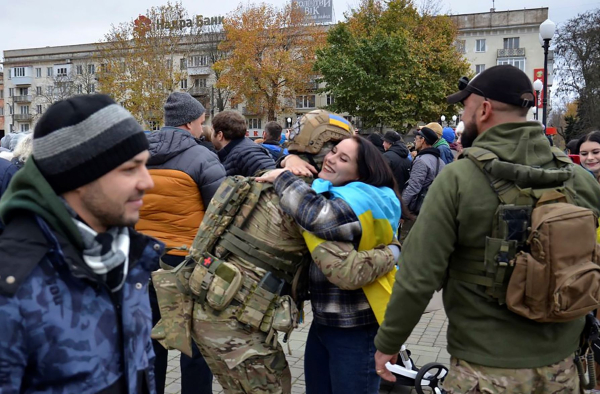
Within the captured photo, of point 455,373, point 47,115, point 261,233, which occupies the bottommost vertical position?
point 455,373

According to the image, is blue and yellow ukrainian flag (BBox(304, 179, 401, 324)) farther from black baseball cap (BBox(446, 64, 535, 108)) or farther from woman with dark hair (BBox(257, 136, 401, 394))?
black baseball cap (BBox(446, 64, 535, 108))

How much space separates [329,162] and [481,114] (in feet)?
2.77

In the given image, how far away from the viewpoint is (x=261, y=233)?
287cm

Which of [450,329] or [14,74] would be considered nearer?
[450,329]

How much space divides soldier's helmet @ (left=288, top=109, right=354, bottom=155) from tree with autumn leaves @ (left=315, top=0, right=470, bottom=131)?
3697 centimetres

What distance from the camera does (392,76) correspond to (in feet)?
129

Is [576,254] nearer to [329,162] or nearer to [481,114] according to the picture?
[481,114]

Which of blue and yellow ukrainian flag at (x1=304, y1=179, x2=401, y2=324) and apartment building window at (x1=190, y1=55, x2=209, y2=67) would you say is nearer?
blue and yellow ukrainian flag at (x1=304, y1=179, x2=401, y2=324)

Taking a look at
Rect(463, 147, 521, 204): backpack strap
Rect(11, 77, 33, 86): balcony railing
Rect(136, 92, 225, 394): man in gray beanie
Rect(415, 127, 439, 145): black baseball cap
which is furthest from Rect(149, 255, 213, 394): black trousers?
Rect(11, 77, 33, 86): balcony railing

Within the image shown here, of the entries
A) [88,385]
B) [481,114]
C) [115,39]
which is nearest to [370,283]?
[481,114]

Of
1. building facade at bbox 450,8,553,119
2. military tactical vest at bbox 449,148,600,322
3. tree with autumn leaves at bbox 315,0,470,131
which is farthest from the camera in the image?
building facade at bbox 450,8,553,119

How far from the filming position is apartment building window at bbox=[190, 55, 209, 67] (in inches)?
2290

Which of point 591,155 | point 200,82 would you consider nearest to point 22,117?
point 200,82

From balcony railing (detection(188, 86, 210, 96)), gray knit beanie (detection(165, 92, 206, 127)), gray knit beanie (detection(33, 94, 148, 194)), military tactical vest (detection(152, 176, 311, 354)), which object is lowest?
military tactical vest (detection(152, 176, 311, 354))
